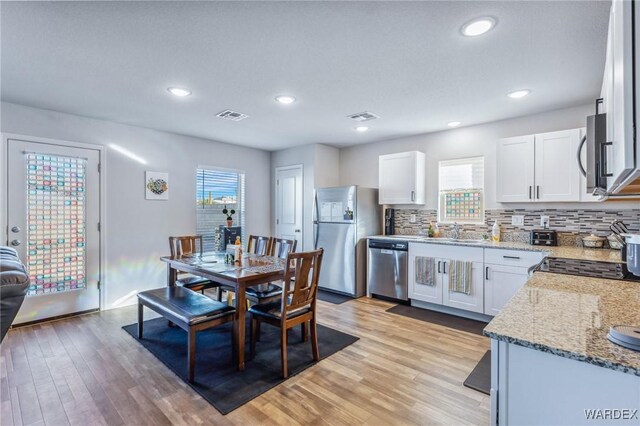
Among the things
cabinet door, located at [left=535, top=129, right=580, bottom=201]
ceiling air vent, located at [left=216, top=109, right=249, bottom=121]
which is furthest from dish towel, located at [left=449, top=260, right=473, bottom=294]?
ceiling air vent, located at [left=216, top=109, right=249, bottom=121]

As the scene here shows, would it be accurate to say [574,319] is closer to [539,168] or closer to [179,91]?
[539,168]

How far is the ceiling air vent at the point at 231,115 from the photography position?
3590mm

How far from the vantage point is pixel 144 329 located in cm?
330

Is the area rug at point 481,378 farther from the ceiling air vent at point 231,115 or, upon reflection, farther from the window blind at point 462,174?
the ceiling air vent at point 231,115

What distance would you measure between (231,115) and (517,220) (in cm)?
367

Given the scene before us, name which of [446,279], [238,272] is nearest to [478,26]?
[238,272]

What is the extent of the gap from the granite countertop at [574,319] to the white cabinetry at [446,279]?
75.9 inches

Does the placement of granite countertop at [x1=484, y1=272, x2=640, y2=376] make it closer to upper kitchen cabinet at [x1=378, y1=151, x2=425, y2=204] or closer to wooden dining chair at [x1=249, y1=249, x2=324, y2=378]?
wooden dining chair at [x1=249, y1=249, x2=324, y2=378]

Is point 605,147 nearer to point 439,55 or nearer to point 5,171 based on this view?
point 439,55

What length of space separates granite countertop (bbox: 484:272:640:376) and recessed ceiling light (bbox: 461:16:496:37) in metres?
1.53

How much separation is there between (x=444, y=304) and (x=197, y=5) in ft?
12.4

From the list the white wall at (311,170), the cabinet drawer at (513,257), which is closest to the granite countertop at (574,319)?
the cabinet drawer at (513,257)

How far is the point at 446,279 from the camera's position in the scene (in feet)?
12.4

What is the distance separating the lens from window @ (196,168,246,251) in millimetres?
4938
